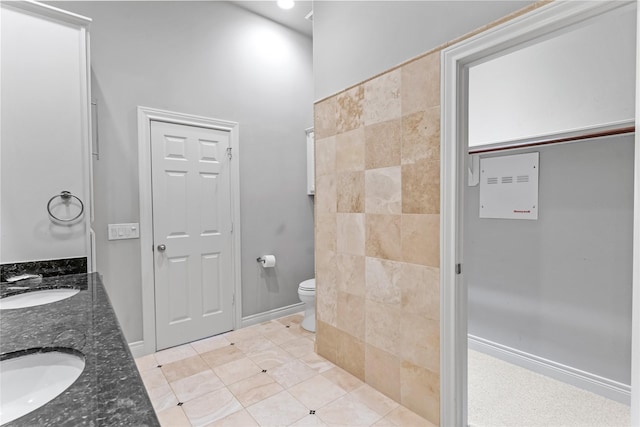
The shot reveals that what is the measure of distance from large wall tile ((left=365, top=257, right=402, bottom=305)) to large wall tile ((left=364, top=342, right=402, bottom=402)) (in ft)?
1.11

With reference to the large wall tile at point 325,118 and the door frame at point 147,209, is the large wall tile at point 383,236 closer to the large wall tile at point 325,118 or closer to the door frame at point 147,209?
the large wall tile at point 325,118

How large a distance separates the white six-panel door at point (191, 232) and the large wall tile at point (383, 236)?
1.57 metres

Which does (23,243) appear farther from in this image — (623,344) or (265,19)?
(623,344)

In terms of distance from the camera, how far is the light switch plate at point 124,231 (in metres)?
2.49

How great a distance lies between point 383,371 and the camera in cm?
199

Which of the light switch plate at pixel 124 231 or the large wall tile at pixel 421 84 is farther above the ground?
the large wall tile at pixel 421 84

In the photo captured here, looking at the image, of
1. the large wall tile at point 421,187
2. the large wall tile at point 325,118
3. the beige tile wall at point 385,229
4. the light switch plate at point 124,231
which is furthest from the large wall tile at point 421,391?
the light switch plate at point 124,231

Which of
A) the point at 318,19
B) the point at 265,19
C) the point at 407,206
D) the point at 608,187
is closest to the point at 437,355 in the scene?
the point at 407,206

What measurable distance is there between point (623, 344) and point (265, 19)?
12.6ft

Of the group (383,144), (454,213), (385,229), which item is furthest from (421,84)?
(385,229)

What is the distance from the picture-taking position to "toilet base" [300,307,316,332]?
3074 mm

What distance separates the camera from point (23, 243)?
177cm

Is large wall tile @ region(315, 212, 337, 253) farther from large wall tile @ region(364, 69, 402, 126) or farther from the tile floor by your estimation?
the tile floor

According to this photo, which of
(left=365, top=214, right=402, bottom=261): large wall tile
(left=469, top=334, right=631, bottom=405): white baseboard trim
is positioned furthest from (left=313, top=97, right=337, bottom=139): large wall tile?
(left=469, top=334, right=631, bottom=405): white baseboard trim
